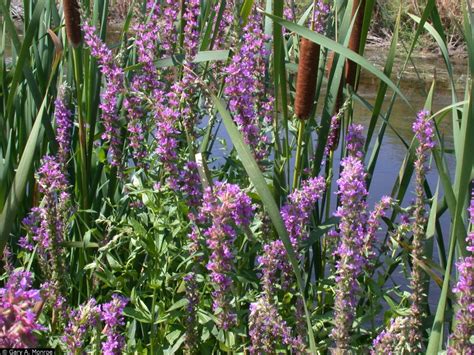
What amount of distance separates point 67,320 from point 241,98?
773 mm

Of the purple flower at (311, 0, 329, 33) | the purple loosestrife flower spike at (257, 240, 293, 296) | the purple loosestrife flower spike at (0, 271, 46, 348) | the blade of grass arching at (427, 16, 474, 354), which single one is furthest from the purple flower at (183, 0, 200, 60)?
the purple loosestrife flower spike at (0, 271, 46, 348)

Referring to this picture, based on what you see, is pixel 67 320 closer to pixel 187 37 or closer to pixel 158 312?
pixel 158 312

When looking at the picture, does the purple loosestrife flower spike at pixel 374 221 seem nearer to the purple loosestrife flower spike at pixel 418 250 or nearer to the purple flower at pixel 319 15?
the purple loosestrife flower spike at pixel 418 250

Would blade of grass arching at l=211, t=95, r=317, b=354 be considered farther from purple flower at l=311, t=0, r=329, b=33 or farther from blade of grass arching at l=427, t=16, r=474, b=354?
purple flower at l=311, t=0, r=329, b=33

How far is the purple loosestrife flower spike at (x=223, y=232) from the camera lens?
5.83ft

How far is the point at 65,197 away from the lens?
2.21 m

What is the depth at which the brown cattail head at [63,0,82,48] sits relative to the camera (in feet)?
8.15

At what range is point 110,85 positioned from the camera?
233cm

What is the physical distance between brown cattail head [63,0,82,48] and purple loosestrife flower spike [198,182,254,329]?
0.83 metres

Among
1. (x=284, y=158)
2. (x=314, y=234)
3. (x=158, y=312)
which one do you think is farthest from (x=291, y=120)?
(x=158, y=312)

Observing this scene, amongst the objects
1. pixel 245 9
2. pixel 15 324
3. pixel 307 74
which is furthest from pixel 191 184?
pixel 15 324

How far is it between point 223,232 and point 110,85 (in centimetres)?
76

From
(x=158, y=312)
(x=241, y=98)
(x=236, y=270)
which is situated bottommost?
(x=158, y=312)

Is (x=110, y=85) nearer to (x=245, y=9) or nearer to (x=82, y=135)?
(x=82, y=135)
